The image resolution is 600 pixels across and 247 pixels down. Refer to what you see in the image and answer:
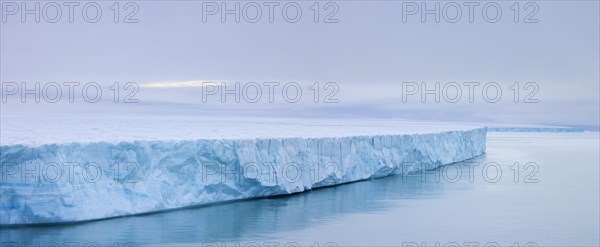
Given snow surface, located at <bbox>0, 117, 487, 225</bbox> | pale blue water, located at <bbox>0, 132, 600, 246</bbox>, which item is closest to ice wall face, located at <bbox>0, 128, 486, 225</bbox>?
snow surface, located at <bbox>0, 117, 487, 225</bbox>

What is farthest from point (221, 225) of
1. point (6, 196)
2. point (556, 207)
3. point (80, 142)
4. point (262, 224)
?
point (556, 207)

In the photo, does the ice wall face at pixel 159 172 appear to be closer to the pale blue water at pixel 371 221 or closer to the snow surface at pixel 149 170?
the snow surface at pixel 149 170

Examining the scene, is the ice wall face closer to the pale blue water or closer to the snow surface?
the snow surface

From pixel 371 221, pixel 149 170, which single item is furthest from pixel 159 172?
pixel 371 221

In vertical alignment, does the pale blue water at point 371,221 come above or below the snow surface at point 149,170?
below

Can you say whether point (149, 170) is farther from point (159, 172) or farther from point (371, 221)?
point (371, 221)

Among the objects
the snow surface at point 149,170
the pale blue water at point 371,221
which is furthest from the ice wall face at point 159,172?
the pale blue water at point 371,221

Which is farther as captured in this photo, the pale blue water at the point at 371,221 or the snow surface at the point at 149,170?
the pale blue water at the point at 371,221
